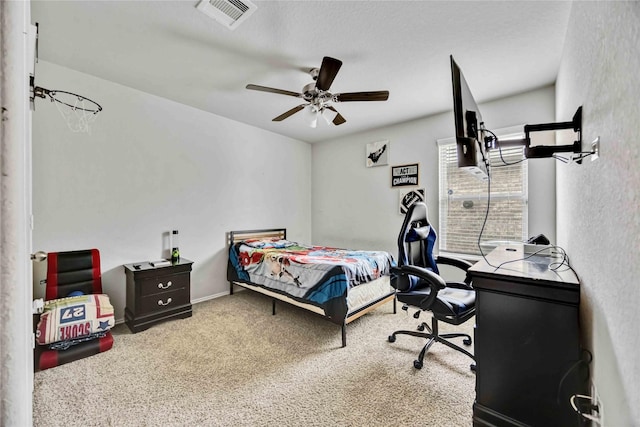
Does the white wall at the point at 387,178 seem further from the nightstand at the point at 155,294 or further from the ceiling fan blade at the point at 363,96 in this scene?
the nightstand at the point at 155,294

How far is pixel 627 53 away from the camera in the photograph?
76 centimetres

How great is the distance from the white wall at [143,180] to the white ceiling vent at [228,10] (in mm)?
1742

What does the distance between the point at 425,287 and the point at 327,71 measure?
78.4 inches

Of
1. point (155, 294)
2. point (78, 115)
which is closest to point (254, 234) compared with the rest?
point (155, 294)

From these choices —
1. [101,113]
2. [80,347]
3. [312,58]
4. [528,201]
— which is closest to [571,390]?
[528,201]

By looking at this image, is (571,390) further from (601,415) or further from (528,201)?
(528,201)

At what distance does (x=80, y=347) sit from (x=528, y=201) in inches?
178

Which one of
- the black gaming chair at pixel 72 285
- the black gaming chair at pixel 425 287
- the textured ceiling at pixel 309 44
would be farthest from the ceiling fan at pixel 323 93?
the black gaming chair at pixel 72 285

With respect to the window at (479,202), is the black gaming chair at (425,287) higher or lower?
lower

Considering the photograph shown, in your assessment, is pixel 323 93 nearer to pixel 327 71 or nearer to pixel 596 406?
pixel 327 71

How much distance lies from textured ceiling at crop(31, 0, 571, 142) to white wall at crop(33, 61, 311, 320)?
1.11 feet

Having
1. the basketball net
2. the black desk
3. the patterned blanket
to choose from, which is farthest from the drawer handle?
the black desk

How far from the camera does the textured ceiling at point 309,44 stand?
5.95 feet

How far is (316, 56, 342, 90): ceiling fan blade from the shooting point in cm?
196
